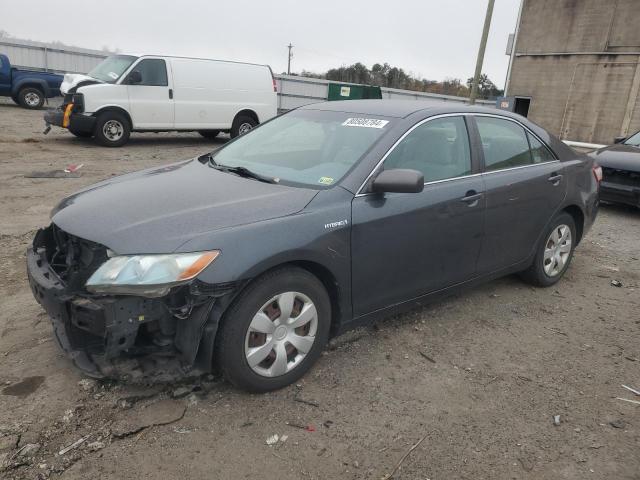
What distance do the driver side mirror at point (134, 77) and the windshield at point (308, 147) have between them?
8488 mm

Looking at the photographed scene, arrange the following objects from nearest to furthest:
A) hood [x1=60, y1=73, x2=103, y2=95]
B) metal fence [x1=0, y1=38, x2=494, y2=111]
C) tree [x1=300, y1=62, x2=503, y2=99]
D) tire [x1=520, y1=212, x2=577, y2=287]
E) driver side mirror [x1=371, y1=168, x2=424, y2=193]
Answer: driver side mirror [x1=371, y1=168, x2=424, y2=193] < tire [x1=520, y1=212, x2=577, y2=287] < hood [x1=60, y1=73, x2=103, y2=95] < metal fence [x1=0, y1=38, x2=494, y2=111] < tree [x1=300, y1=62, x2=503, y2=99]

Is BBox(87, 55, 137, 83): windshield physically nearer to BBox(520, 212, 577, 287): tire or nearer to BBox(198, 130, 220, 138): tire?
BBox(198, 130, 220, 138): tire

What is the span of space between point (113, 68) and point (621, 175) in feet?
34.7

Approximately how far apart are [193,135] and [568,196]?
12900 millimetres

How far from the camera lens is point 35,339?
10.9ft

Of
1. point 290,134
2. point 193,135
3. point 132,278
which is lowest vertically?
point 193,135

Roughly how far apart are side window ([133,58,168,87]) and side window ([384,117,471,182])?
9699 millimetres

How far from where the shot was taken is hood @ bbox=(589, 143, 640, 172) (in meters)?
7.48

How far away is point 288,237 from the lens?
276 centimetres

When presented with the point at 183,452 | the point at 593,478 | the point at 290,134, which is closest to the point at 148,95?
the point at 290,134

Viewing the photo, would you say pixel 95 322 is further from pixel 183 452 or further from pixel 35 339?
pixel 35 339

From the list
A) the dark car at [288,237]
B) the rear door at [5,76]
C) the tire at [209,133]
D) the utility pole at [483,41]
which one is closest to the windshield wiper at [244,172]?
the dark car at [288,237]

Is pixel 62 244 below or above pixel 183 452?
above

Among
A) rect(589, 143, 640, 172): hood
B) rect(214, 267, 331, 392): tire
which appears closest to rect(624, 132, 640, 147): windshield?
rect(589, 143, 640, 172): hood
